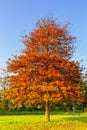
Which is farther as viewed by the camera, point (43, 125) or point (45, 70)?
point (45, 70)

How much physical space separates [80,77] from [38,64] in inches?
171

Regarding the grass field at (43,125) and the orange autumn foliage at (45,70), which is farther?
the orange autumn foliage at (45,70)

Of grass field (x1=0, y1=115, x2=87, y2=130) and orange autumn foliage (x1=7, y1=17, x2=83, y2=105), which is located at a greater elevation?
orange autumn foliage (x1=7, y1=17, x2=83, y2=105)

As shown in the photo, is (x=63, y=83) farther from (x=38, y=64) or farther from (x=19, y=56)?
(x=19, y=56)

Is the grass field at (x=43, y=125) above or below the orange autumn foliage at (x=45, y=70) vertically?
below

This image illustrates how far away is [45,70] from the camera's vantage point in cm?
2922

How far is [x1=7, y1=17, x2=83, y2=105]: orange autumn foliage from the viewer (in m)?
28.7

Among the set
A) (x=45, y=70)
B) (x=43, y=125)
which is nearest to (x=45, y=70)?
(x=45, y=70)

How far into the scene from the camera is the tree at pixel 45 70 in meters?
28.7

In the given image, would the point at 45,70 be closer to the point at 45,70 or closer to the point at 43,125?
the point at 45,70

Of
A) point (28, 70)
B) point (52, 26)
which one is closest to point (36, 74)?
point (28, 70)

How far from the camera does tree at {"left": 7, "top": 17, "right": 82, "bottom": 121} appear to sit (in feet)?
94.2

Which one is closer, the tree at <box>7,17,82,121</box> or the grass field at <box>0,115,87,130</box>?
the grass field at <box>0,115,87,130</box>

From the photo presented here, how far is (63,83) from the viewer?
28703 millimetres
